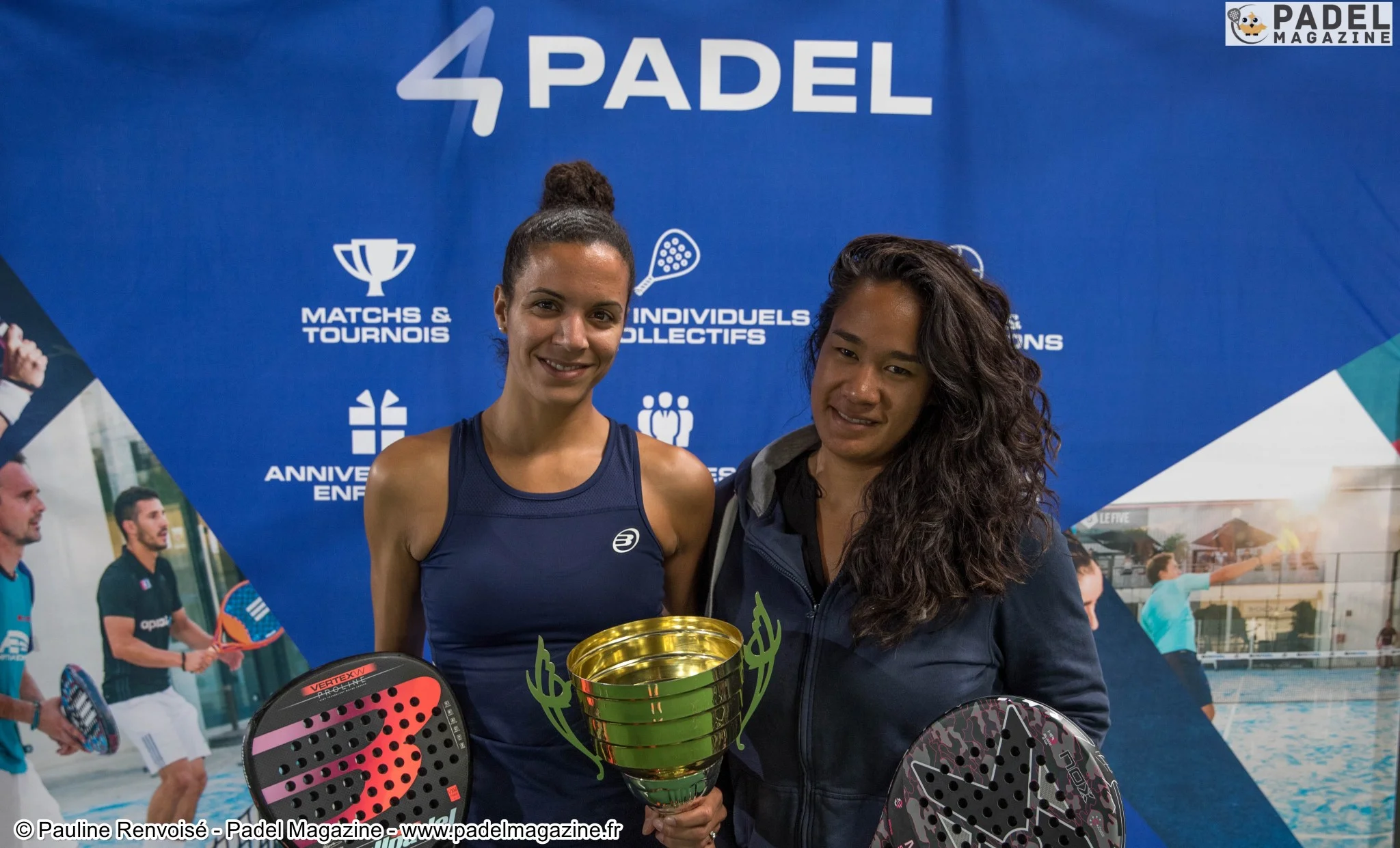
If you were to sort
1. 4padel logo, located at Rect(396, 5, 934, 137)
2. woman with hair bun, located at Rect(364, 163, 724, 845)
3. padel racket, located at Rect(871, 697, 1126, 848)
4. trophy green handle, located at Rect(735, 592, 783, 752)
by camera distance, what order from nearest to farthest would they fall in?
padel racket, located at Rect(871, 697, 1126, 848), trophy green handle, located at Rect(735, 592, 783, 752), woman with hair bun, located at Rect(364, 163, 724, 845), 4padel logo, located at Rect(396, 5, 934, 137)

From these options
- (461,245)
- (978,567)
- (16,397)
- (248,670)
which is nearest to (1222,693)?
(978,567)

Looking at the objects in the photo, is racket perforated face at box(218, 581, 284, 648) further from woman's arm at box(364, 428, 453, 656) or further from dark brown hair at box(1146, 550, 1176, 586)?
dark brown hair at box(1146, 550, 1176, 586)

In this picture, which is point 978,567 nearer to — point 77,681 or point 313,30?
point 313,30

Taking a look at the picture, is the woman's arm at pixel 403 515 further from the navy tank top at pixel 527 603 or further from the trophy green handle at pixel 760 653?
the trophy green handle at pixel 760 653

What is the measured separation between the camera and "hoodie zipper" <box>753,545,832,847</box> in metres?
1.38

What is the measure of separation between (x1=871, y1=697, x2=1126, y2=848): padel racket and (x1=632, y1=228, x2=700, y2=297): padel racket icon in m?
1.57

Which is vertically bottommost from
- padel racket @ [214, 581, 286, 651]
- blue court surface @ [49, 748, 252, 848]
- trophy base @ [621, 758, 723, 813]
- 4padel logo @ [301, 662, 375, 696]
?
blue court surface @ [49, 748, 252, 848]

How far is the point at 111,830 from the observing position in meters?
2.53

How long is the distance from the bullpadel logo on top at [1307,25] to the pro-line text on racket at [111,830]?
12.0 ft

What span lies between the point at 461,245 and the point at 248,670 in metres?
1.34

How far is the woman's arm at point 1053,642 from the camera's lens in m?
1.33

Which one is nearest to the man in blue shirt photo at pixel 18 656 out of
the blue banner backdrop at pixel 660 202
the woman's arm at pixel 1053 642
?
the blue banner backdrop at pixel 660 202

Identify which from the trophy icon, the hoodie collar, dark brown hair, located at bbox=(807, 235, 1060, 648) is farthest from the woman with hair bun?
the trophy icon

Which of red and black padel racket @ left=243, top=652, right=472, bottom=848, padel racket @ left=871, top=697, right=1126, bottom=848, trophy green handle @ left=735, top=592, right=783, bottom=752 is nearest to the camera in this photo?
padel racket @ left=871, top=697, right=1126, bottom=848
